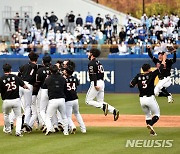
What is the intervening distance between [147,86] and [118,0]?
47.7m

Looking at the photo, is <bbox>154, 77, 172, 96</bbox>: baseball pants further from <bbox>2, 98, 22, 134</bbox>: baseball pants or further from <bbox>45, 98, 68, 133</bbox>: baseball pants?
A: <bbox>2, 98, 22, 134</bbox>: baseball pants

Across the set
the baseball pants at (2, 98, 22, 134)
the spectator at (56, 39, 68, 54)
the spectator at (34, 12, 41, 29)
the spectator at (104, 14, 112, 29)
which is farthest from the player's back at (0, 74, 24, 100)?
the spectator at (34, 12, 41, 29)

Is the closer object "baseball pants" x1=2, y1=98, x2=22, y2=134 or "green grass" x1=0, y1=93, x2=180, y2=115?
"baseball pants" x1=2, y1=98, x2=22, y2=134

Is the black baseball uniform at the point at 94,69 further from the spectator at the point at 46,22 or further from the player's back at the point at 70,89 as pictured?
the spectator at the point at 46,22

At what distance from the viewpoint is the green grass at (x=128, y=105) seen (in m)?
23.2

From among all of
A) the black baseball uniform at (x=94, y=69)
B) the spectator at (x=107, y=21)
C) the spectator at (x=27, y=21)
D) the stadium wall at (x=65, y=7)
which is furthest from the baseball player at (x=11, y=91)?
the stadium wall at (x=65, y=7)

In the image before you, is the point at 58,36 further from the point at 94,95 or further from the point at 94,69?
the point at 94,69

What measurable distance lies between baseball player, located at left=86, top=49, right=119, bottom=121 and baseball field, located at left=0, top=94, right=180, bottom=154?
0.51 metres

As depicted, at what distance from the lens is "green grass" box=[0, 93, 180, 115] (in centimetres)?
2317

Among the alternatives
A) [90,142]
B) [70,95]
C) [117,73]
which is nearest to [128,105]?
[117,73]

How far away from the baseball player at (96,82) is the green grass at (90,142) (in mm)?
1153

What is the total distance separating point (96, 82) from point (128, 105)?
244 inches

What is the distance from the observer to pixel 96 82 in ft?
62.8

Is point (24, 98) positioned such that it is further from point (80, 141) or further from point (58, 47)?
point (58, 47)
